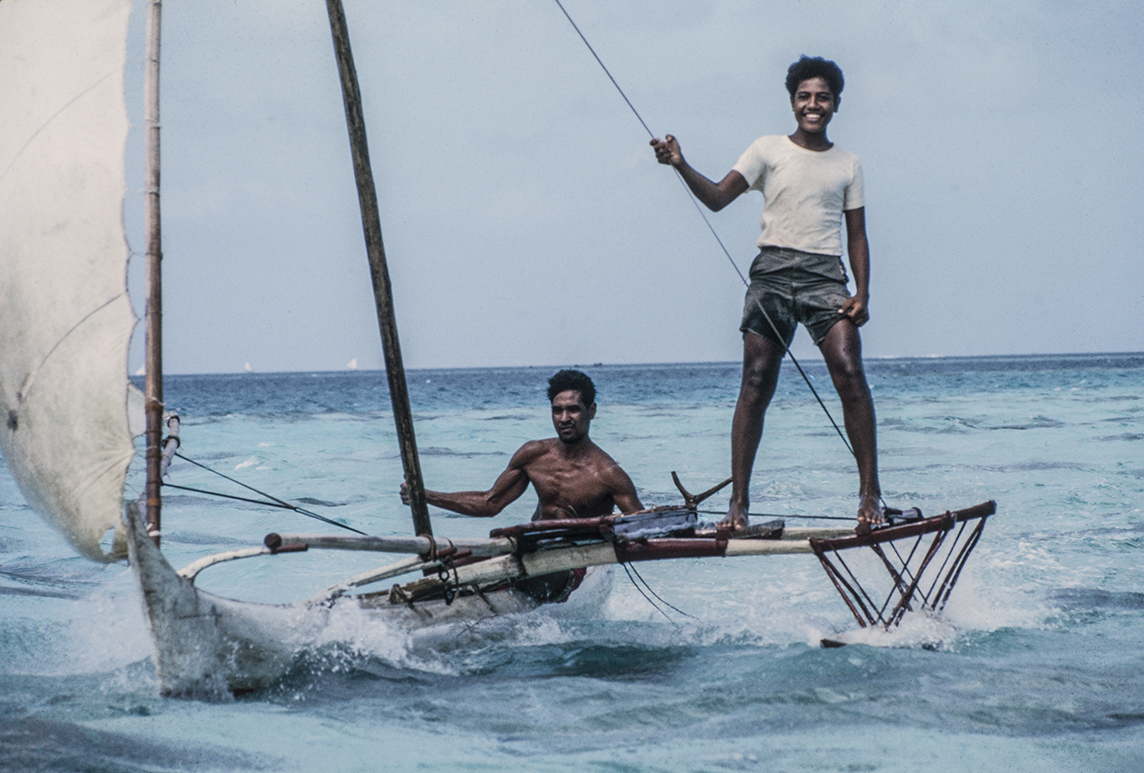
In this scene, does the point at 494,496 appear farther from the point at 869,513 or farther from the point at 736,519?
the point at 869,513

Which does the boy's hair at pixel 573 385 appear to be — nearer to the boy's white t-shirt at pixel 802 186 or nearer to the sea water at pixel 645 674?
the sea water at pixel 645 674

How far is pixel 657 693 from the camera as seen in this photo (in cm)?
525

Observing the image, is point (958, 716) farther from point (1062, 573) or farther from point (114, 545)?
point (1062, 573)

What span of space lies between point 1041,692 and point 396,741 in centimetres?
Result: 295

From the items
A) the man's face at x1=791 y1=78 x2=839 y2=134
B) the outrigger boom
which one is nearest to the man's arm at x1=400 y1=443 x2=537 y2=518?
the outrigger boom

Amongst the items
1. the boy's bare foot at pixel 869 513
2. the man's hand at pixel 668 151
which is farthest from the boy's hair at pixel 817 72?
the boy's bare foot at pixel 869 513

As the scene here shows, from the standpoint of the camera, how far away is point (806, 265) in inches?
216

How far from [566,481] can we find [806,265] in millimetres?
1936

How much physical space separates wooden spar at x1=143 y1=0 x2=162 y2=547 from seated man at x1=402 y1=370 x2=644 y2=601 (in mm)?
1638

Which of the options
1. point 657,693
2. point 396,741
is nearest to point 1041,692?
point 657,693

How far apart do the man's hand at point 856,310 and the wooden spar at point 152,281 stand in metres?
3.25

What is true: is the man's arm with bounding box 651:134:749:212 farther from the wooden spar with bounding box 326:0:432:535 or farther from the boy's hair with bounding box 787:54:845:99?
the wooden spar with bounding box 326:0:432:535

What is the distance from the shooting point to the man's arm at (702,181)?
505 cm

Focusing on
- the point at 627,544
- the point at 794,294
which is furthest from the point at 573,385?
the point at 794,294
